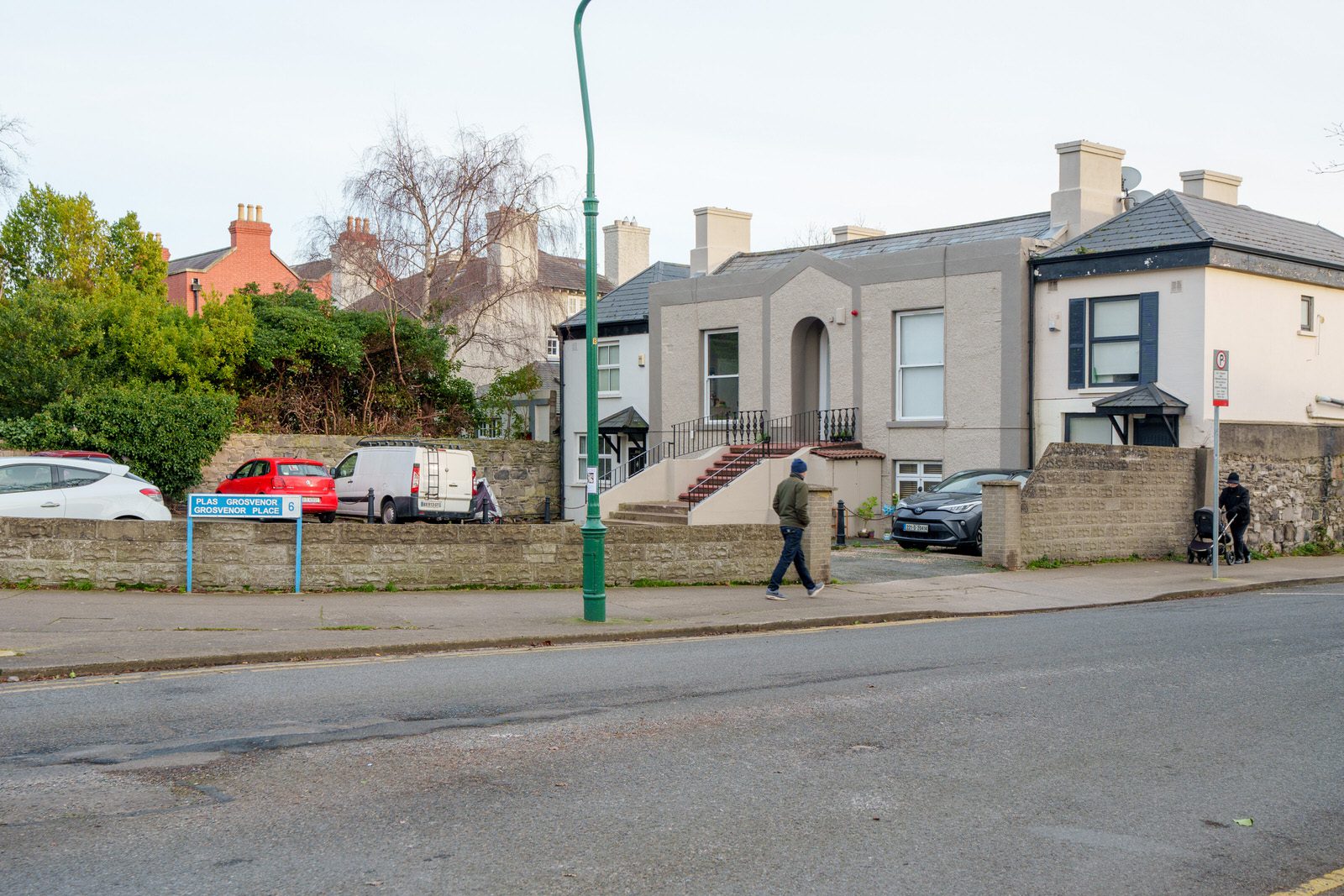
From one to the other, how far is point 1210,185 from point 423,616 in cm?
2265

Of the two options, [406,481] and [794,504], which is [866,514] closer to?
[406,481]

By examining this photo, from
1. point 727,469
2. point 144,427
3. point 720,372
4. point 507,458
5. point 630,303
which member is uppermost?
point 630,303

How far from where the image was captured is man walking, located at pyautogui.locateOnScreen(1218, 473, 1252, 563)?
863 inches

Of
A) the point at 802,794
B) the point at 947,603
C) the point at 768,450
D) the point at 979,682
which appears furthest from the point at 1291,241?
the point at 802,794

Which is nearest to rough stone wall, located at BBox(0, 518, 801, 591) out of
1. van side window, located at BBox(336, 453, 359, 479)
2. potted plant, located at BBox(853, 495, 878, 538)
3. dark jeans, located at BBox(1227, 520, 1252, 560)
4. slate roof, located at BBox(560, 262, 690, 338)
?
potted plant, located at BBox(853, 495, 878, 538)

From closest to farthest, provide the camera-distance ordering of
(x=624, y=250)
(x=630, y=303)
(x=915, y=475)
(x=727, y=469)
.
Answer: (x=915, y=475), (x=727, y=469), (x=630, y=303), (x=624, y=250)

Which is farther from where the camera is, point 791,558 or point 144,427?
point 144,427

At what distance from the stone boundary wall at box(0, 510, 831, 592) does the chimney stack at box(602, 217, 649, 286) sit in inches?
1310

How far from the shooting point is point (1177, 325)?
933 inches

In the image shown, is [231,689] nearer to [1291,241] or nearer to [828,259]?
[828,259]

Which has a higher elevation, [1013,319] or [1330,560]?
[1013,319]

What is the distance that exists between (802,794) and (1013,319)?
2025 centimetres

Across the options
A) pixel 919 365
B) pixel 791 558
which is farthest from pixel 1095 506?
pixel 791 558

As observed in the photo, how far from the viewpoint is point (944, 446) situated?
26.3 meters
